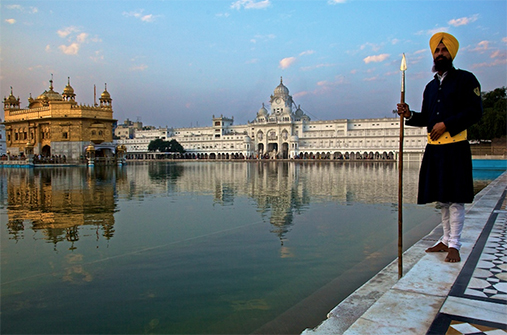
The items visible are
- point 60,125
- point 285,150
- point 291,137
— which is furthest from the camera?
point 285,150

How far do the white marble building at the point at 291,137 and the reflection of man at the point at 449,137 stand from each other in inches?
2327

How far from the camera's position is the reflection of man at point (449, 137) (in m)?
3.83

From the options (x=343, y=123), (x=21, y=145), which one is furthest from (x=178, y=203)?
(x=343, y=123)

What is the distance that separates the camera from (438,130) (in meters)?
3.89

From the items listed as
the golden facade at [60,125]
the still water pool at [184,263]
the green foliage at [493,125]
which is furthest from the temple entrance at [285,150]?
the still water pool at [184,263]

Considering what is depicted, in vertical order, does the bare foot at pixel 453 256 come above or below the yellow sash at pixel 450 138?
below

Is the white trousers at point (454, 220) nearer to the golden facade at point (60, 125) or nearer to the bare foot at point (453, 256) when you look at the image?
the bare foot at point (453, 256)

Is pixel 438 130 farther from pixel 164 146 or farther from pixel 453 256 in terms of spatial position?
pixel 164 146

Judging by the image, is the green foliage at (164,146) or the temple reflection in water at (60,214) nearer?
the temple reflection in water at (60,214)

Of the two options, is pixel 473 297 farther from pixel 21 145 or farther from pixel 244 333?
pixel 21 145

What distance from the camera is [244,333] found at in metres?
3.01

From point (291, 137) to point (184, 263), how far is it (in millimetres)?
68578

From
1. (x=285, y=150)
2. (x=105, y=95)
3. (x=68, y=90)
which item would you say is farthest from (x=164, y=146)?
(x=68, y=90)

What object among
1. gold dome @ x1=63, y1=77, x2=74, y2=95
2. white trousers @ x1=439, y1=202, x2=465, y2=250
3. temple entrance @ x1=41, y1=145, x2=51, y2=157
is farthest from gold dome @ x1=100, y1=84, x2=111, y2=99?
white trousers @ x1=439, y1=202, x2=465, y2=250
